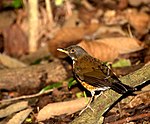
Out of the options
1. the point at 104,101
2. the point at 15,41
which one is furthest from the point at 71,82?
the point at 15,41

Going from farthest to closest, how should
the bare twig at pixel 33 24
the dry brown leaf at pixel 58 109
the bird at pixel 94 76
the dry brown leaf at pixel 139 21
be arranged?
the dry brown leaf at pixel 139 21, the bare twig at pixel 33 24, the dry brown leaf at pixel 58 109, the bird at pixel 94 76

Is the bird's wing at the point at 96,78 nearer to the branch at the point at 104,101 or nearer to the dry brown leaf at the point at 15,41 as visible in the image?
the branch at the point at 104,101

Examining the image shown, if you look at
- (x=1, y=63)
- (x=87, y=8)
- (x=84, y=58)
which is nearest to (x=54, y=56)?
(x=1, y=63)

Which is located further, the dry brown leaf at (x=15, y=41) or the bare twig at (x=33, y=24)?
the dry brown leaf at (x=15, y=41)

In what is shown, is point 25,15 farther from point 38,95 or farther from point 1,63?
point 38,95

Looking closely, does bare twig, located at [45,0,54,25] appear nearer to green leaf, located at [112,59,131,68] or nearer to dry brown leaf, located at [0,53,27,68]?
dry brown leaf, located at [0,53,27,68]

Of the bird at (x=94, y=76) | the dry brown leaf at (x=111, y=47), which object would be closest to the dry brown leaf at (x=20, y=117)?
the bird at (x=94, y=76)
